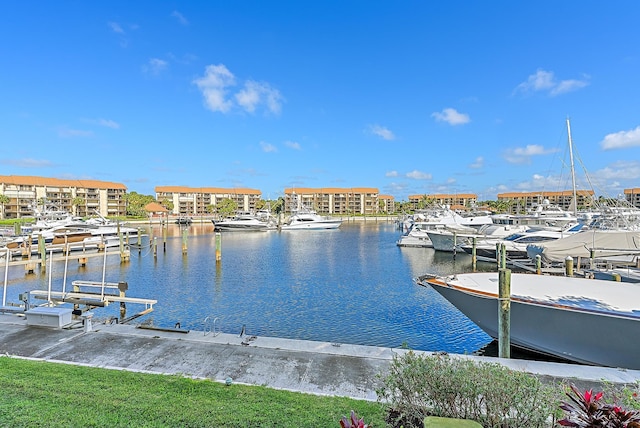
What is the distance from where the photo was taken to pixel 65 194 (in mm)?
99375

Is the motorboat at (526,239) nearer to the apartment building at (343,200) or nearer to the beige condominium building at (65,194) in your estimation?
the beige condominium building at (65,194)

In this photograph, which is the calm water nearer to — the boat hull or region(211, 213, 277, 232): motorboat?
region(211, 213, 277, 232): motorboat

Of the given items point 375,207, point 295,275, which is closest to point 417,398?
point 295,275

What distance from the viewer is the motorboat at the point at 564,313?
28.3 ft

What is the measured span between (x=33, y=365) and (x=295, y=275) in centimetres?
1821

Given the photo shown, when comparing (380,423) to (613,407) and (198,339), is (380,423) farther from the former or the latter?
(198,339)

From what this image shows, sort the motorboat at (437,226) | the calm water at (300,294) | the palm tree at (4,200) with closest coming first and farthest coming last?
the calm water at (300,294), the motorboat at (437,226), the palm tree at (4,200)

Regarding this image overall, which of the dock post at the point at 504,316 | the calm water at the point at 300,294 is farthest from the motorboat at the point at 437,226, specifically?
the dock post at the point at 504,316

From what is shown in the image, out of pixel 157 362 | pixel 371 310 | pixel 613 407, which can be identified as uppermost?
pixel 613 407

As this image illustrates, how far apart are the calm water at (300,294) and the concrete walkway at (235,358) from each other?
2.93 meters

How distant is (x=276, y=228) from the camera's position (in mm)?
70562

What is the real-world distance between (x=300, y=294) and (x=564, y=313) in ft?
40.3

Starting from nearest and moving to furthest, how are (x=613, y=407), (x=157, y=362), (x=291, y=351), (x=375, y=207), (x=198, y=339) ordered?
(x=613, y=407) < (x=157, y=362) < (x=291, y=351) < (x=198, y=339) < (x=375, y=207)

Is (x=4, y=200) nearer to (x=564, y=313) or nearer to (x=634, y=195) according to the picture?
(x=564, y=313)
